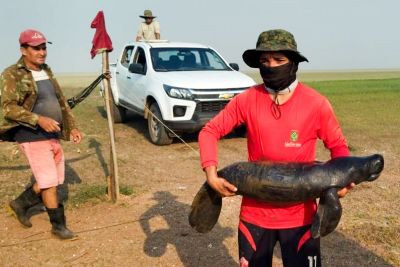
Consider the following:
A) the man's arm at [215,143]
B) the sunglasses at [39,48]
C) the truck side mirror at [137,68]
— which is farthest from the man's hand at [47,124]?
the truck side mirror at [137,68]

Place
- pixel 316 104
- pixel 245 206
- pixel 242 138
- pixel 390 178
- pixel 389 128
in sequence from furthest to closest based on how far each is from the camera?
pixel 389 128, pixel 242 138, pixel 390 178, pixel 245 206, pixel 316 104

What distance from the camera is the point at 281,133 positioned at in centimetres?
266

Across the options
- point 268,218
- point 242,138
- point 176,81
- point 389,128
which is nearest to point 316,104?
point 268,218

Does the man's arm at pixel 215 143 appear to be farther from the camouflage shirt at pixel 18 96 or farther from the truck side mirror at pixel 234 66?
the truck side mirror at pixel 234 66

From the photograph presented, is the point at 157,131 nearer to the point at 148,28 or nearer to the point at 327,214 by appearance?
the point at 148,28

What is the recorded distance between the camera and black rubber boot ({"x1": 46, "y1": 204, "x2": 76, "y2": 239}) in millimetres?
4797

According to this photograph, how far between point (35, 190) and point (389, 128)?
8.65 m

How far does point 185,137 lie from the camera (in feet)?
32.5

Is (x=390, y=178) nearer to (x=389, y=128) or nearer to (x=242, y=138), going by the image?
(x=242, y=138)

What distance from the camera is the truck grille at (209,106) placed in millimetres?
8672

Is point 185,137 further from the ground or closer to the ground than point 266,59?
closer to the ground

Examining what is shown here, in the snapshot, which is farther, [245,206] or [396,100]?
[396,100]

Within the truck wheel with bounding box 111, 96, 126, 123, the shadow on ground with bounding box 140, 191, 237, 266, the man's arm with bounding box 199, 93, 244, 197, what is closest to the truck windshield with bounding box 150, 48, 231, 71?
the truck wheel with bounding box 111, 96, 126, 123

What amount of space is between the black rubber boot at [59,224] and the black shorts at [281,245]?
8.44ft
